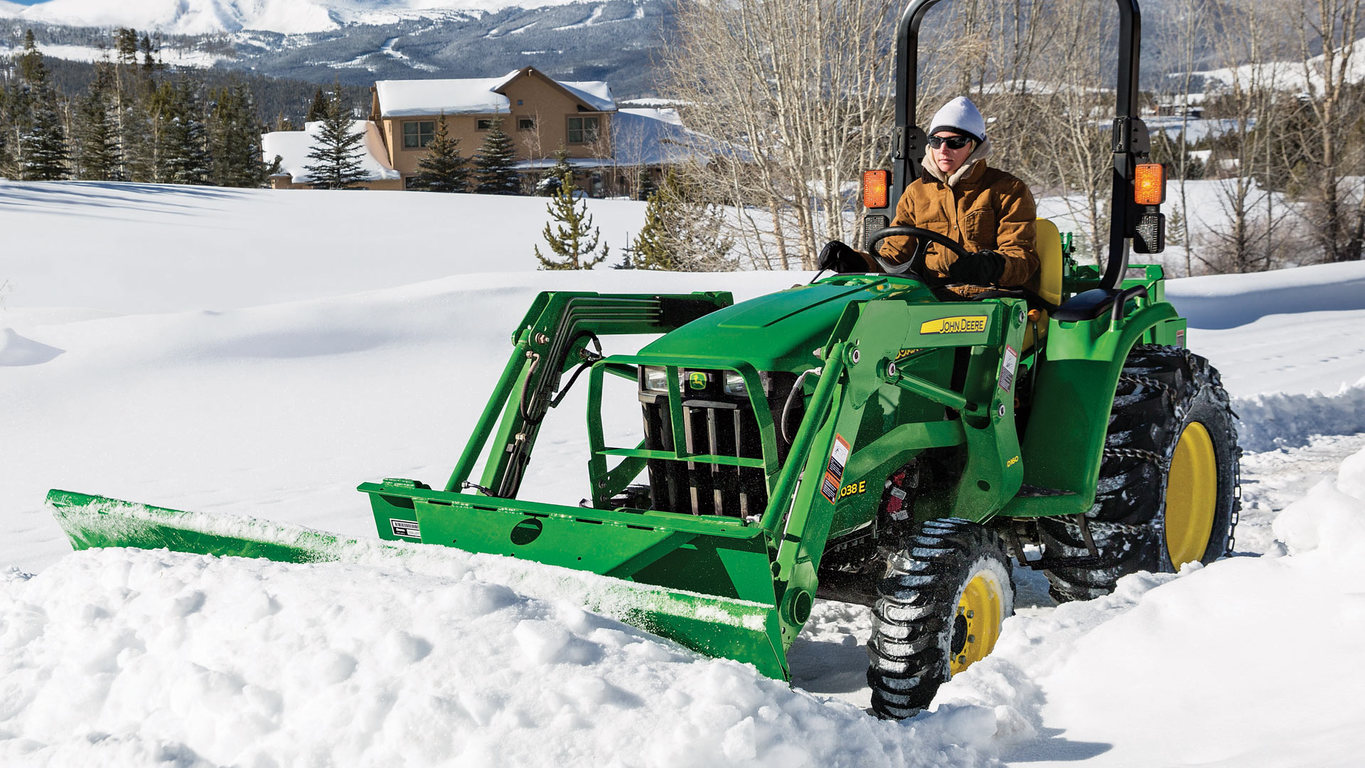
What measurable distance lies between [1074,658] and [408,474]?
480cm

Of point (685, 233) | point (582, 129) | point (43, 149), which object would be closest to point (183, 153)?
point (43, 149)

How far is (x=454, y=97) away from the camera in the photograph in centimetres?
5606

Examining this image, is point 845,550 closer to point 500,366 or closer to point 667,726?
point 667,726

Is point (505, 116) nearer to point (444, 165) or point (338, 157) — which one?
point (444, 165)

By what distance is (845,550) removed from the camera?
13.9 ft

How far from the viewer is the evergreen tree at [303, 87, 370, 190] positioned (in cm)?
5781

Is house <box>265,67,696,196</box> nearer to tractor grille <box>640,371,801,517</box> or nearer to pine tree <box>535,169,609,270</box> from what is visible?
pine tree <box>535,169,609,270</box>

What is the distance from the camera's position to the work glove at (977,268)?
14.5 ft

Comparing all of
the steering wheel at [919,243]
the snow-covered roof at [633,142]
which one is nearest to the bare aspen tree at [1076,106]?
the steering wheel at [919,243]

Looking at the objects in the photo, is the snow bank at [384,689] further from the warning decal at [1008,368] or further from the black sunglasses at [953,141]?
the black sunglasses at [953,141]

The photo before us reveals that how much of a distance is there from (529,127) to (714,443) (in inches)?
2164

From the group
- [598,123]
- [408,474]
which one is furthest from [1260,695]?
[598,123]

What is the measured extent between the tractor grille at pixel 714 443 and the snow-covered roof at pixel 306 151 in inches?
2194

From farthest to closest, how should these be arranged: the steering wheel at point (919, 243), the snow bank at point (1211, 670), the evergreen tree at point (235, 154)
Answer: the evergreen tree at point (235, 154), the steering wheel at point (919, 243), the snow bank at point (1211, 670)
